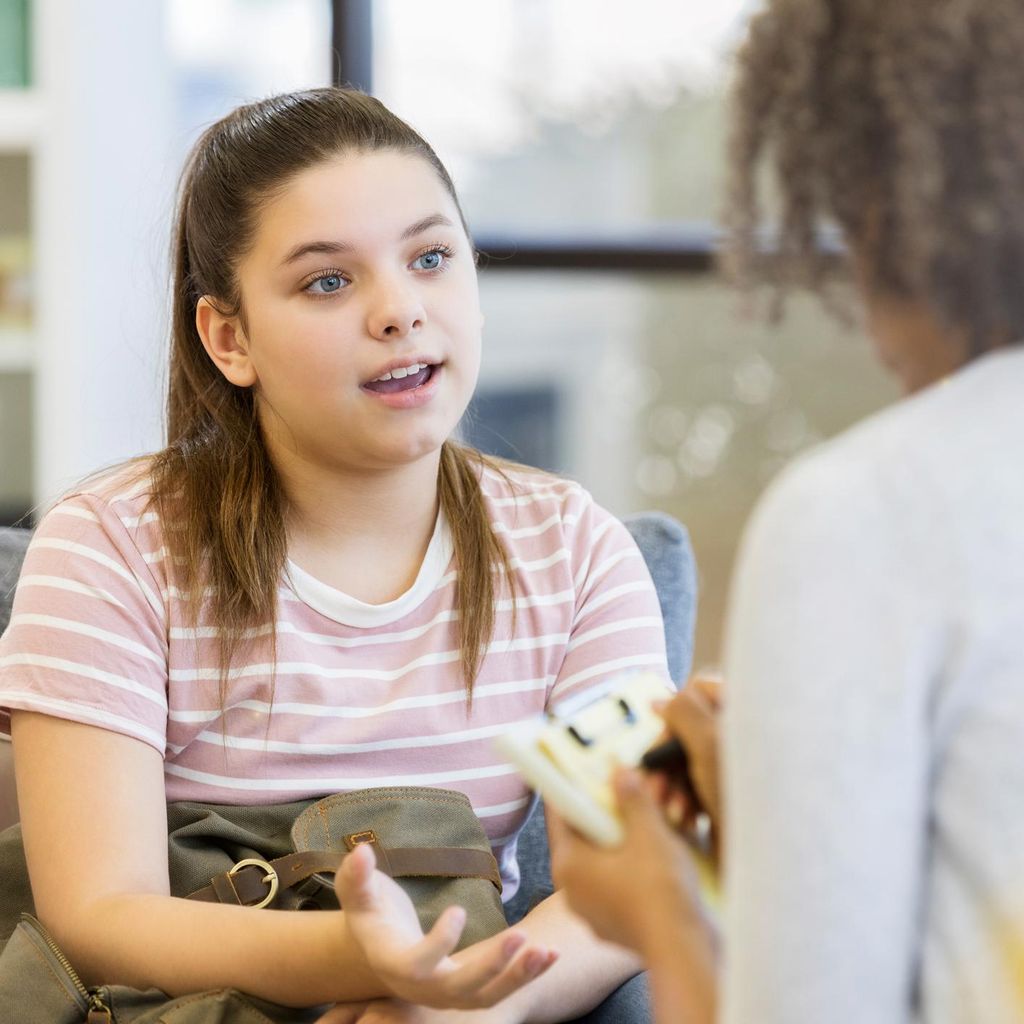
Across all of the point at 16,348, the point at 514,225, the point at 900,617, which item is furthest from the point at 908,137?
the point at 514,225

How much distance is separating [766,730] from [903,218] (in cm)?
25

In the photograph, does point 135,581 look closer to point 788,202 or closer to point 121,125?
point 788,202

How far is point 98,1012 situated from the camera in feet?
3.43

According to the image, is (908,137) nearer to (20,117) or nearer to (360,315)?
(360,315)

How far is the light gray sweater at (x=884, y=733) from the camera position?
632 millimetres

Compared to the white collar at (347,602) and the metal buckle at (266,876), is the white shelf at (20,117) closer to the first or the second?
the white collar at (347,602)

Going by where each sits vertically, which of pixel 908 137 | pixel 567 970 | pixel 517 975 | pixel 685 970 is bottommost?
pixel 567 970

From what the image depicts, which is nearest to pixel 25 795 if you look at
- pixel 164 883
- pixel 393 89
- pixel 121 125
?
pixel 164 883

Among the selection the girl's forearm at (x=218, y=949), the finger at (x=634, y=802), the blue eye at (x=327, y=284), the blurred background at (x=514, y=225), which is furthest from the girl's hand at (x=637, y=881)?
the blurred background at (x=514, y=225)

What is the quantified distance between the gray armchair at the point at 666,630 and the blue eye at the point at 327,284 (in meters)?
0.45

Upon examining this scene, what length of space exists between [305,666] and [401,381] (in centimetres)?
26

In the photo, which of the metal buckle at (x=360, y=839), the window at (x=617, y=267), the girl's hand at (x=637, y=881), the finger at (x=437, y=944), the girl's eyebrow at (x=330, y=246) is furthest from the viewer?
the window at (x=617, y=267)

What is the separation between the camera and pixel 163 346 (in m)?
1.53

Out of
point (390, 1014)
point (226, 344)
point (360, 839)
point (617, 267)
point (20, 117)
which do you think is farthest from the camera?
point (617, 267)
